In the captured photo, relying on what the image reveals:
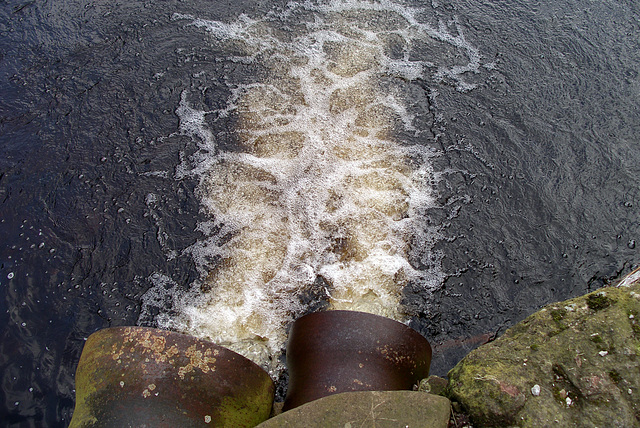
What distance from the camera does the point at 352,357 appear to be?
306cm

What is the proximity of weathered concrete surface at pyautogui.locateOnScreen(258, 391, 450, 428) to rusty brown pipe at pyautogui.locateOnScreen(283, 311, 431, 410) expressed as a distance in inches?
15.3

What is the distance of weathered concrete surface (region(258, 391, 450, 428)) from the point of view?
8.20 ft

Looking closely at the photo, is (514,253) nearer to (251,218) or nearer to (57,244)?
(251,218)

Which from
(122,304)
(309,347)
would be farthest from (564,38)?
(122,304)

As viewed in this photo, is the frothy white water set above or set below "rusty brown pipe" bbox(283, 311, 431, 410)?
below

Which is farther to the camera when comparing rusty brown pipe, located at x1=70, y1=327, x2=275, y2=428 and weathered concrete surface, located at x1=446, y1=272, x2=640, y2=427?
rusty brown pipe, located at x1=70, y1=327, x2=275, y2=428

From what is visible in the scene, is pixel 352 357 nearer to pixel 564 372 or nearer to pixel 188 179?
pixel 564 372

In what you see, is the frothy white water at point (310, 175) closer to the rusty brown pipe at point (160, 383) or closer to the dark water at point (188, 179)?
the dark water at point (188, 179)

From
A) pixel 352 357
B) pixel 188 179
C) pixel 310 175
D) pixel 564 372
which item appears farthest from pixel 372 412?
pixel 188 179

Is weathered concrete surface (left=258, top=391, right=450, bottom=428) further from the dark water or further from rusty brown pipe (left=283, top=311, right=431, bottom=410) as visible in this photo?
the dark water

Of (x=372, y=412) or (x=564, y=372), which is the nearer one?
(x=372, y=412)

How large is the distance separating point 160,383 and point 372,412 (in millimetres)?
1210

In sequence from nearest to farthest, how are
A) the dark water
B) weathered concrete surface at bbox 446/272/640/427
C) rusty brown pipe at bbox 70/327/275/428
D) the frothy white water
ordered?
weathered concrete surface at bbox 446/272/640/427, rusty brown pipe at bbox 70/327/275/428, the dark water, the frothy white water

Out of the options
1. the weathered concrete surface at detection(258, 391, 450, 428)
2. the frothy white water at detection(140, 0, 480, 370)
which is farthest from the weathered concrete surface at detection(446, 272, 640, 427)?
the frothy white water at detection(140, 0, 480, 370)
